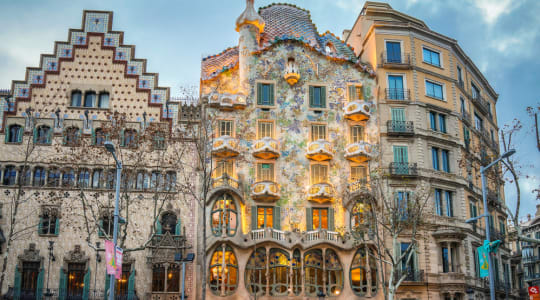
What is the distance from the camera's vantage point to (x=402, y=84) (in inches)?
1710

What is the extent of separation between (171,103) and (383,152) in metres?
15.3

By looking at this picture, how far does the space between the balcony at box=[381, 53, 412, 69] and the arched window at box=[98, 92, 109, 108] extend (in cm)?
2009

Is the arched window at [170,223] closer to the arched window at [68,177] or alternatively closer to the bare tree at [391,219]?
the arched window at [68,177]

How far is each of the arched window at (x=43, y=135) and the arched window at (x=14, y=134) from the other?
107cm

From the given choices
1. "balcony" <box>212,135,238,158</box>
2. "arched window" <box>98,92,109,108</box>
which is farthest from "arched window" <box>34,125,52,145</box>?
"balcony" <box>212,135,238,158</box>

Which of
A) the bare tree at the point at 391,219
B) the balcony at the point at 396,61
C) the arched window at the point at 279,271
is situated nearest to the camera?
the bare tree at the point at 391,219

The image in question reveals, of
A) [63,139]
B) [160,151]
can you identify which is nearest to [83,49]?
[63,139]

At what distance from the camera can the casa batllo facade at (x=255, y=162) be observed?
36.7 m

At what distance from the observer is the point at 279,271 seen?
37500 mm

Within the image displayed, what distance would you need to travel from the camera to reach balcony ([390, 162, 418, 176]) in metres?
40.2

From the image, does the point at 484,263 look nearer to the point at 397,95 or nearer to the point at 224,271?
the point at 224,271

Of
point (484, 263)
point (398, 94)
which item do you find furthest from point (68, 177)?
point (484, 263)

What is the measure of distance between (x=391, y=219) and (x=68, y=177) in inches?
826

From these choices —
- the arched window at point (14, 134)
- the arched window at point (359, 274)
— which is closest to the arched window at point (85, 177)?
the arched window at point (14, 134)
